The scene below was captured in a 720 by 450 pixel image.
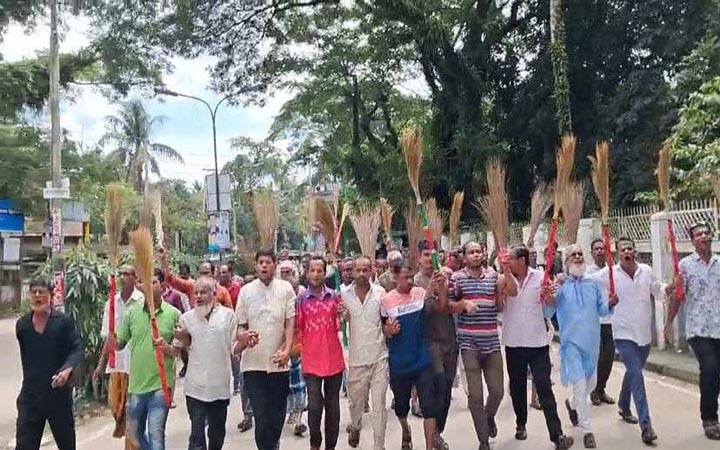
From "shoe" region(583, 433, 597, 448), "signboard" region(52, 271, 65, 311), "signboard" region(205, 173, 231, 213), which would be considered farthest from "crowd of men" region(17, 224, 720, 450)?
"signboard" region(205, 173, 231, 213)

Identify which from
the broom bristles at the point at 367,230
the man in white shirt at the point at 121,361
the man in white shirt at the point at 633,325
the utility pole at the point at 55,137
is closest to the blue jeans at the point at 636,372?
the man in white shirt at the point at 633,325

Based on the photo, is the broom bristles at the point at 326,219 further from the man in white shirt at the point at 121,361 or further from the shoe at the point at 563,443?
the shoe at the point at 563,443

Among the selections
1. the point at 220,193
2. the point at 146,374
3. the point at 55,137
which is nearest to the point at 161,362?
the point at 146,374

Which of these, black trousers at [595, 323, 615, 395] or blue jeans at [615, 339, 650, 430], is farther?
black trousers at [595, 323, 615, 395]

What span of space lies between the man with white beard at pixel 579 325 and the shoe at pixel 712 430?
36.8 inches

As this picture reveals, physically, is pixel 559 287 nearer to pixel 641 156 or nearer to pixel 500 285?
pixel 500 285

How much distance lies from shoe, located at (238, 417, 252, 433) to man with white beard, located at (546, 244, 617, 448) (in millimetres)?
3066

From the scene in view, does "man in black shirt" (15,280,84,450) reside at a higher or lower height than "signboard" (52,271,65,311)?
lower

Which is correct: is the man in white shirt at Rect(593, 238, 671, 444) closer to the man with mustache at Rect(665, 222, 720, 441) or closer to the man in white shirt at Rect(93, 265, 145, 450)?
the man with mustache at Rect(665, 222, 720, 441)

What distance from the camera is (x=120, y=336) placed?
5.60 m

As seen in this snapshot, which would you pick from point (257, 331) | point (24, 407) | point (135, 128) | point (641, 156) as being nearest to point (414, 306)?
point (257, 331)

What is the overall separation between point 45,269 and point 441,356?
6.84 meters

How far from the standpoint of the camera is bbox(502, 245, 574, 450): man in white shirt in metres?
5.99

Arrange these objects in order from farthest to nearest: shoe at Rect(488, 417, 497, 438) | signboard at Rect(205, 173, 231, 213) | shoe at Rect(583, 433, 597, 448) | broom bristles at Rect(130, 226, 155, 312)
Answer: signboard at Rect(205, 173, 231, 213), shoe at Rect(488, 417, 497, 438), shoe at Rect(583, 433, 597, 448), broom bristles at Rect(130, 226, 155, 312)
